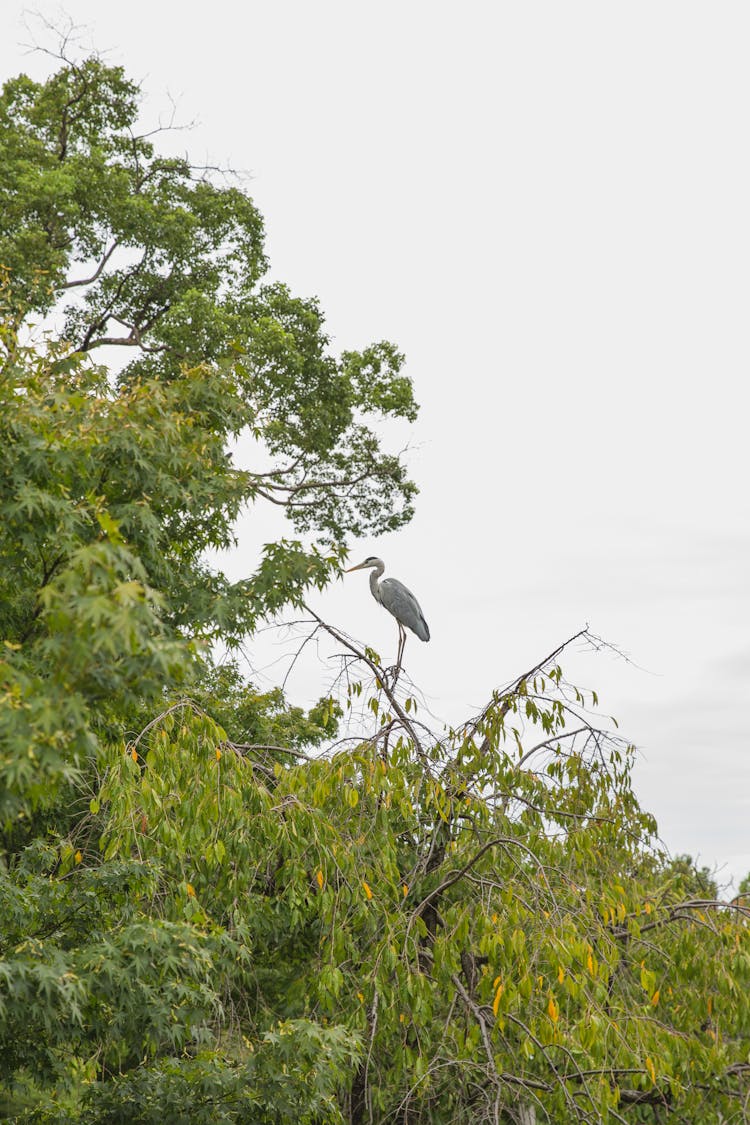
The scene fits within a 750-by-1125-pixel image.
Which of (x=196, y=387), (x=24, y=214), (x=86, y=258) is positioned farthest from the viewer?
(x=86, y=258)

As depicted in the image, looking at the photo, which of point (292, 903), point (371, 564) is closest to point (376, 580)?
point (371, 564)

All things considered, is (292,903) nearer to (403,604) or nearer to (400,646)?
(400,646)

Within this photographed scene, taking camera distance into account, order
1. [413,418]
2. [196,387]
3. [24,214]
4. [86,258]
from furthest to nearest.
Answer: [413,418]
[86,258]
[24,214]
[196,387]

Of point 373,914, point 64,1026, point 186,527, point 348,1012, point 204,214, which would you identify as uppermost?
point 204,214

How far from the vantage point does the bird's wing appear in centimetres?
1095

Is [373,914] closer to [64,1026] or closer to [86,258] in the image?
[64,1026]

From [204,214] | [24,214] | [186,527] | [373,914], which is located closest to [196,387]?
[186,527]

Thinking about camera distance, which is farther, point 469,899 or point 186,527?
point 186,527

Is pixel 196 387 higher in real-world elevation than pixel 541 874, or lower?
higher

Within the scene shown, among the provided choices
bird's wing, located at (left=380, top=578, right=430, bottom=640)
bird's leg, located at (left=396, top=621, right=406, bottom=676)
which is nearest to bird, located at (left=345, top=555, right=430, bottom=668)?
bird's wing, located at (left=380, top=578, right=430, bottom=640)

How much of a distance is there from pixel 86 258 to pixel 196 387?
35.5 ft

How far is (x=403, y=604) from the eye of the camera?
11.0 meters

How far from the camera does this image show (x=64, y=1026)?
625 cm

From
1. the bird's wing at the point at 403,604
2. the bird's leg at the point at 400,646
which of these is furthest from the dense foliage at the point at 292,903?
the bird's wing at the point at 403,604
